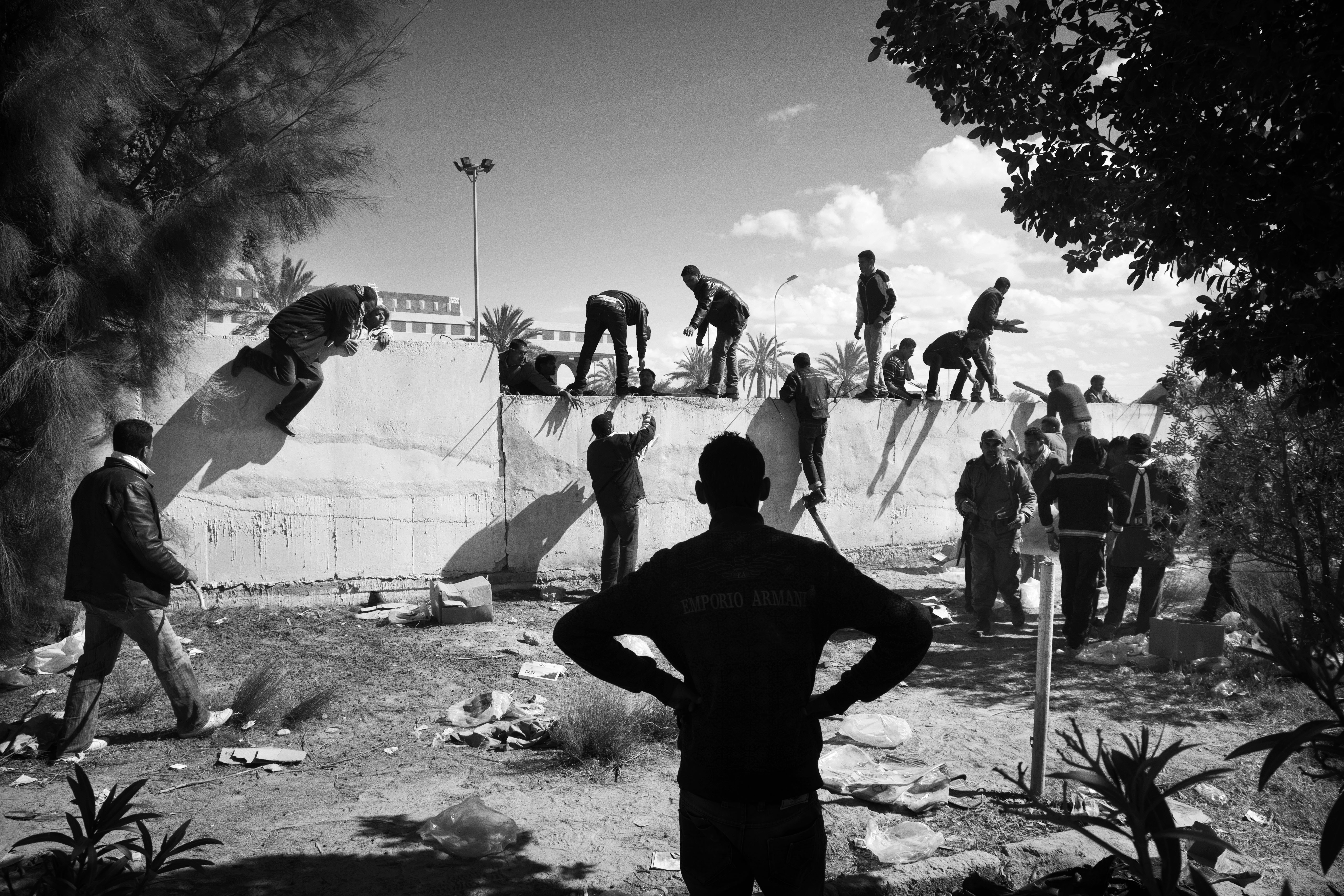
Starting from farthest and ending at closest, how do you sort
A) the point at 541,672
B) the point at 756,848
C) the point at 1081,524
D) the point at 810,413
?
the point at 810,413 < the point at 1081,524 < the point at 541,672 < the point at 756,848

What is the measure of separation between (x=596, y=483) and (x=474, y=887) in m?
5.28

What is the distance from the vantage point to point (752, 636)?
88.6 inches

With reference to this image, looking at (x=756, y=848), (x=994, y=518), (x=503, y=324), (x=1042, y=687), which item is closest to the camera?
(x=756, y=848)

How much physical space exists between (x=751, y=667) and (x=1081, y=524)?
19.5 feet

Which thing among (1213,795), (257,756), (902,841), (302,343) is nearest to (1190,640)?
(1213,795)

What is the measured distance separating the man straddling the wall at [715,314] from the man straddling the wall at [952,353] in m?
3.01

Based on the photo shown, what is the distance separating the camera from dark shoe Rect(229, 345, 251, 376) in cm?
777

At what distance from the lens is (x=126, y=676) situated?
6.16m

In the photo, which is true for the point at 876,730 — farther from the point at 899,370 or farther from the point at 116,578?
the point at 899,370

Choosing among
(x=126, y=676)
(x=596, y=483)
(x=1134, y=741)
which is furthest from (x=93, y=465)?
(x=1134, y=741)

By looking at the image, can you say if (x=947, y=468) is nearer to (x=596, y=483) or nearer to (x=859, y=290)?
(x=859, y=290)

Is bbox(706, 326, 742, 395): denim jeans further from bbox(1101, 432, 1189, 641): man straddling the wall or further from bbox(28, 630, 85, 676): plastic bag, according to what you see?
bbox(28, 630, 85, 676): plastic bag

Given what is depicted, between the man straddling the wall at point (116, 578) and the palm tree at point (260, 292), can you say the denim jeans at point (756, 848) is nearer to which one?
the man straddling the wall at point (116, 578)

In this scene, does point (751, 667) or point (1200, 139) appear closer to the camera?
point (751, 667)
